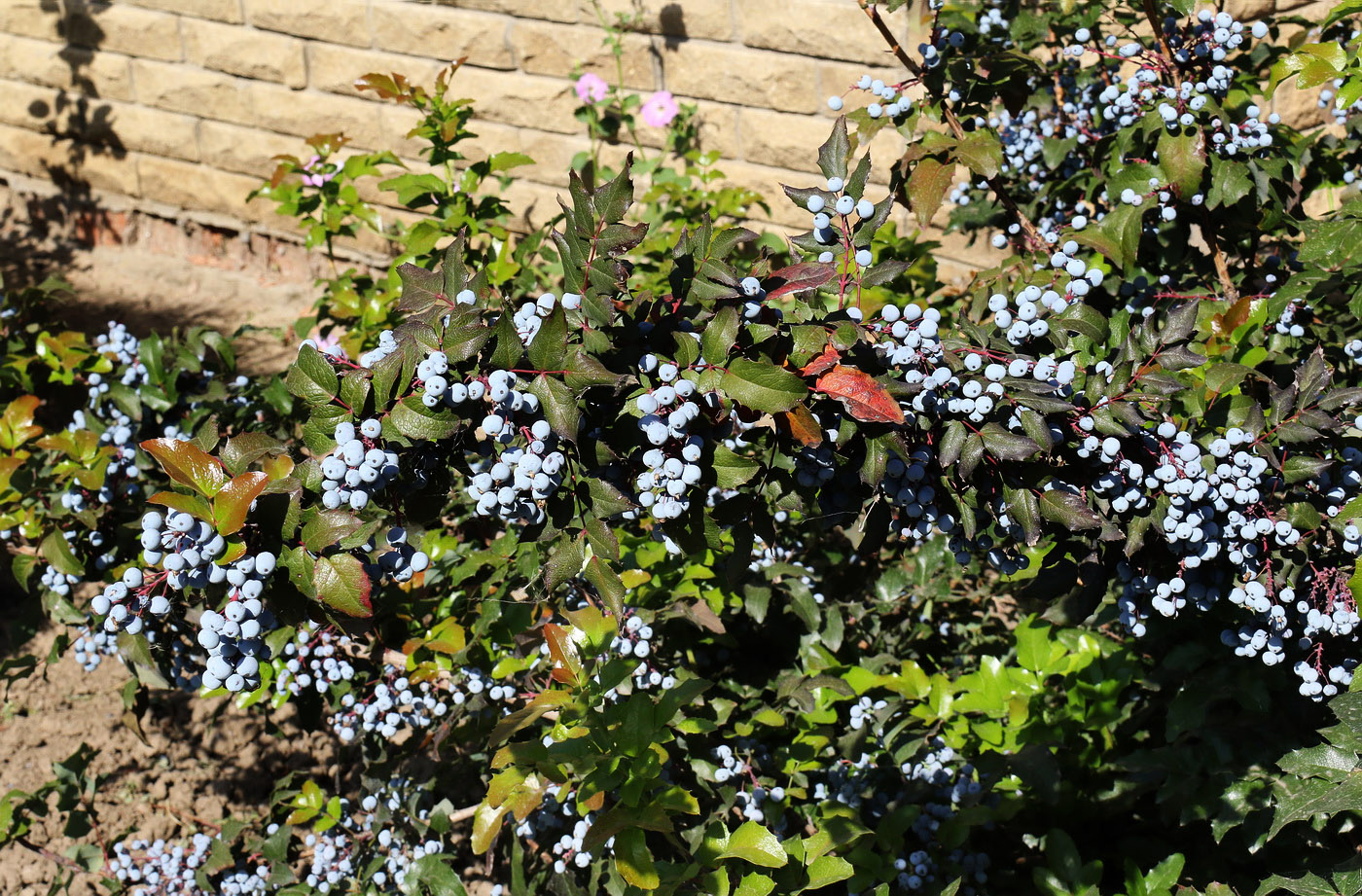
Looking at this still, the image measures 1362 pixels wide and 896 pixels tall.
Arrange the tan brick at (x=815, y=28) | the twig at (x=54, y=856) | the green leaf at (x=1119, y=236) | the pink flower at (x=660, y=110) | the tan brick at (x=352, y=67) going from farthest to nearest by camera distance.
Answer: the tan brick at (x=352, y=67) < the pink flower at (x=660, y=110) < the tan brick at (x=815, y=28) < the twig at (x=54, y=856) < the green leaf at (x=1119, y=236)

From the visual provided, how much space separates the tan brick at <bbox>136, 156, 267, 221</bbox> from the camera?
4.82 m

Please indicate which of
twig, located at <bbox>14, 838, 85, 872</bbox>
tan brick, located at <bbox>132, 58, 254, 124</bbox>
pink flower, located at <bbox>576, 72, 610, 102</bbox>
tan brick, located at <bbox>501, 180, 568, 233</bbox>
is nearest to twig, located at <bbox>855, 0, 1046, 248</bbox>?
pink flower, located at <bbox>576, 72, 610, 102</bbox>

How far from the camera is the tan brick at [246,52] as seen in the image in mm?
4500

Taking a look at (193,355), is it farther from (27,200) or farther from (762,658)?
(27,200)

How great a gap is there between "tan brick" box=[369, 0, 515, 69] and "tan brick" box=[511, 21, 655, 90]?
0.08 meters

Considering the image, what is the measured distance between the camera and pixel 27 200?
520cm

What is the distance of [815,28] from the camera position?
365 centimetres

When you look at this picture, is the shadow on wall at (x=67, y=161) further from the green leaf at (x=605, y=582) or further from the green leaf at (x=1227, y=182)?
the green leaf at (x=1227, y=182)

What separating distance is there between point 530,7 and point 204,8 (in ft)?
5.10

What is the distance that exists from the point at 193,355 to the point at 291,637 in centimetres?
70

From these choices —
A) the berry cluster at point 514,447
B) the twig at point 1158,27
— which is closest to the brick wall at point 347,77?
the twig at point 1158,27

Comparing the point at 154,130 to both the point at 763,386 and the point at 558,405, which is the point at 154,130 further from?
the point at 763,386

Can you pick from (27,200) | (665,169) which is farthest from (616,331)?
(27,200)

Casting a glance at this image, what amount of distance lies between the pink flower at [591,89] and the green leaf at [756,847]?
308 cm
